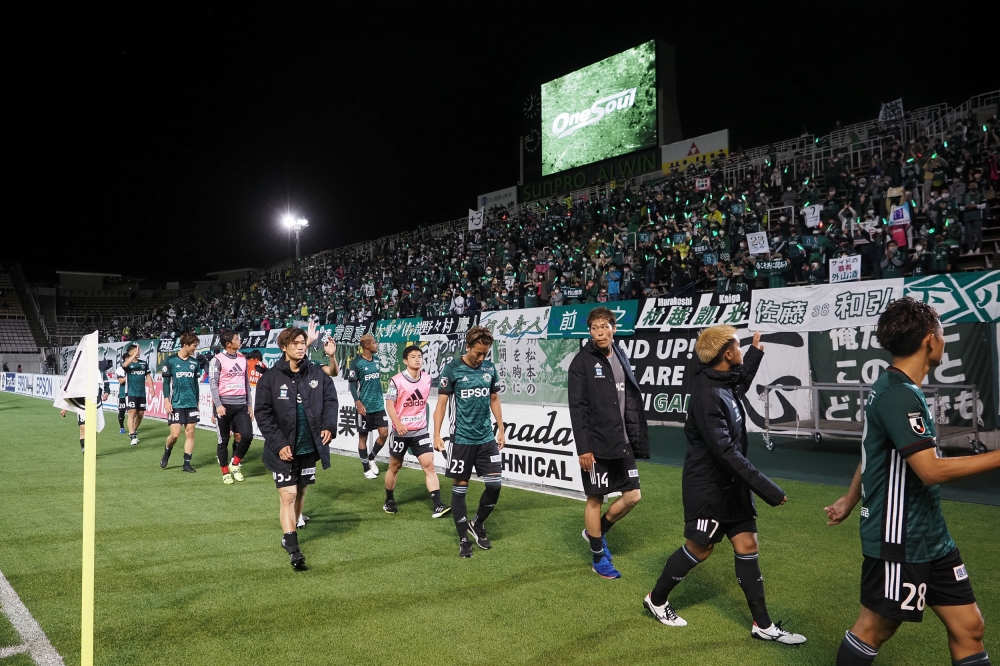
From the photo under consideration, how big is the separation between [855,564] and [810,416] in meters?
8.02

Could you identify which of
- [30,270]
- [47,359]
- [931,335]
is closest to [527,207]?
[931,335]

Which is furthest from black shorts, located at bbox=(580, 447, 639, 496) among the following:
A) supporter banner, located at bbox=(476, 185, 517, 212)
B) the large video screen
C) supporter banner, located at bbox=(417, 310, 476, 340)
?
supporter banner, located at bbox=(476, 185, 517, 212)

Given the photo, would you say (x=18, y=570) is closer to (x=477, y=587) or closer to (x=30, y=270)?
(x=477, y=587)

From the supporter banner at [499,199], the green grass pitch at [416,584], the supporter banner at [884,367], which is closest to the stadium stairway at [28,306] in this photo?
the supporter banner at [499,199]

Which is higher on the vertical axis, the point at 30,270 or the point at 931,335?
the point at 30,270

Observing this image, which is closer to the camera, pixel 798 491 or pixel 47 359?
pixel 798 491

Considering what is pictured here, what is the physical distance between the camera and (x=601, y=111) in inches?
1199

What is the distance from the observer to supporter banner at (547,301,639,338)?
15.3 metres

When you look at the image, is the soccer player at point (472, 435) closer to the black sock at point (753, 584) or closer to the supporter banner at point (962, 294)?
the black sock at point (753, 584)

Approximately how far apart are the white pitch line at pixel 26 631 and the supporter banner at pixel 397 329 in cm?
1598

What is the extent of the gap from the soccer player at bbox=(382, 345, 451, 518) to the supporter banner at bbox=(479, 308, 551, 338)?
9024 mm

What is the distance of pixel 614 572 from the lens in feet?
17.2

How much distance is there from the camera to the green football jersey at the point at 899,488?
2.59 meters

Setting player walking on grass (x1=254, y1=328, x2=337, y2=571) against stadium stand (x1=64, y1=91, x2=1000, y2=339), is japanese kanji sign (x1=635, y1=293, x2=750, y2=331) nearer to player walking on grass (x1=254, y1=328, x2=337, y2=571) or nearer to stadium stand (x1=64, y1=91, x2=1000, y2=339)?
stadium stand (x1=64, y1=91, x2=1000, y2=339)
